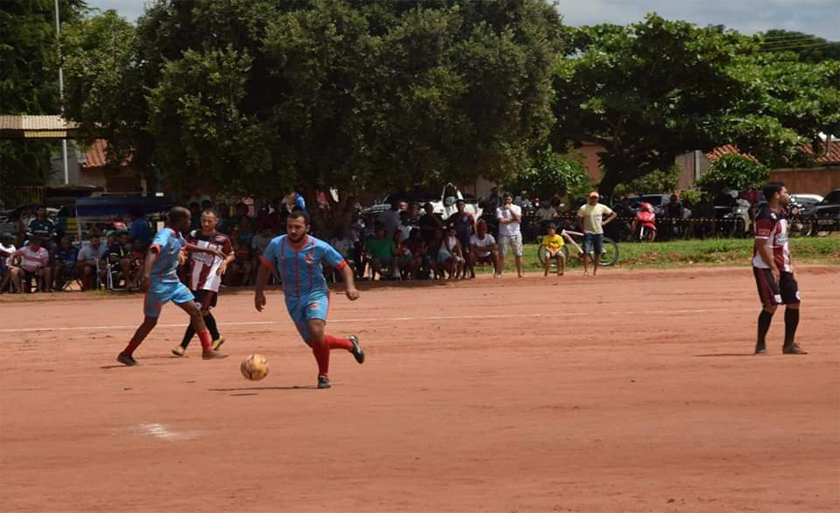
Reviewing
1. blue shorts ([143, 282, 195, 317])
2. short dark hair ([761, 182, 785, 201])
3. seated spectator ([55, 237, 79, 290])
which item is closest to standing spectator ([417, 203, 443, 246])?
seated spectator ([55, 237, 79, 290])

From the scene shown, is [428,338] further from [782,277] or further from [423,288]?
[423,288]

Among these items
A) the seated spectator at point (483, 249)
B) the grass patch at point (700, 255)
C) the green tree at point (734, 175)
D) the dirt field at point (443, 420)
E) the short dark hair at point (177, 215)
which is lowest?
the dirt field at point (443, 420)

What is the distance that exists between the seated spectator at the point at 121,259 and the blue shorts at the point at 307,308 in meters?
14.4

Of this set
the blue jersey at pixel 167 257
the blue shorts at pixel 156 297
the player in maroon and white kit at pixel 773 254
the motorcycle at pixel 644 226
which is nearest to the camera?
the player in maroon and white kit at pixel 773 254

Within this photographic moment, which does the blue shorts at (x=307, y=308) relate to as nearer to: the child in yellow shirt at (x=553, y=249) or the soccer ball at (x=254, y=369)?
the soccer ball at (x=254, y=369)

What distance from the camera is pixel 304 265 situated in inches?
498

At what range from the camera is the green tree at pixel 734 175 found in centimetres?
4022

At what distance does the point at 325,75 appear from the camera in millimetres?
26000

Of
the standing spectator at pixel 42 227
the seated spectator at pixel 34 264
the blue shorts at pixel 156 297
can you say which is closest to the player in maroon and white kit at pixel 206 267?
the blue shorts at pixel 156 297

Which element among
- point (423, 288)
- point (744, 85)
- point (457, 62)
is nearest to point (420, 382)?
point (423, 288)

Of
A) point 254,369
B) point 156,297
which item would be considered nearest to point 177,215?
point 156,297

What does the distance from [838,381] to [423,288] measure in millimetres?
14056

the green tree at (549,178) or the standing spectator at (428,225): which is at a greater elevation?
the green tree at (549,178)

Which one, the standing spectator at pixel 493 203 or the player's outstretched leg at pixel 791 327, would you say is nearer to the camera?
the player's outstretched leg at pixel 791 327
